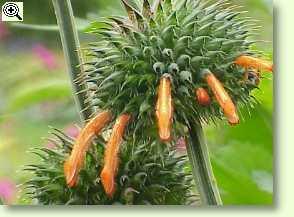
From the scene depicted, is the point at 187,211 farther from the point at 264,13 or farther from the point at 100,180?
the point at 264,13

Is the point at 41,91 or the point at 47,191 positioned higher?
the point at 41,91

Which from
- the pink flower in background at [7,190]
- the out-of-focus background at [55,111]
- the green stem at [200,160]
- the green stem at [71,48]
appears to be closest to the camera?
the green stem at [200,160]

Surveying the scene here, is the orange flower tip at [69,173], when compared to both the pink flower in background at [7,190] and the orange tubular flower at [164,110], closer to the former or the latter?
the orange tubular flower at [164,110]

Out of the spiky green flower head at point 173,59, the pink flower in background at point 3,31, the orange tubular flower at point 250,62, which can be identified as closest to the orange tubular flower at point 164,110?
the spiky green flower head at point 173,59

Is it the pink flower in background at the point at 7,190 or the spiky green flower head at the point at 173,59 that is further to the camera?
the pink flower in background at the point at 7,190

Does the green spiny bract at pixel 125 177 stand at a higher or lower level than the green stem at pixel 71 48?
lower

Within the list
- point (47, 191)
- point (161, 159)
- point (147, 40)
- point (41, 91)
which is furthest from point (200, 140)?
point (41, 91)

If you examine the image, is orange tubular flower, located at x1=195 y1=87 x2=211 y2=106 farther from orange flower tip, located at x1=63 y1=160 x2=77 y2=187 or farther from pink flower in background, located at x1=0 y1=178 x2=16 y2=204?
pink flower in background, located at x1=0 y1=178 x2=16 y2=204
